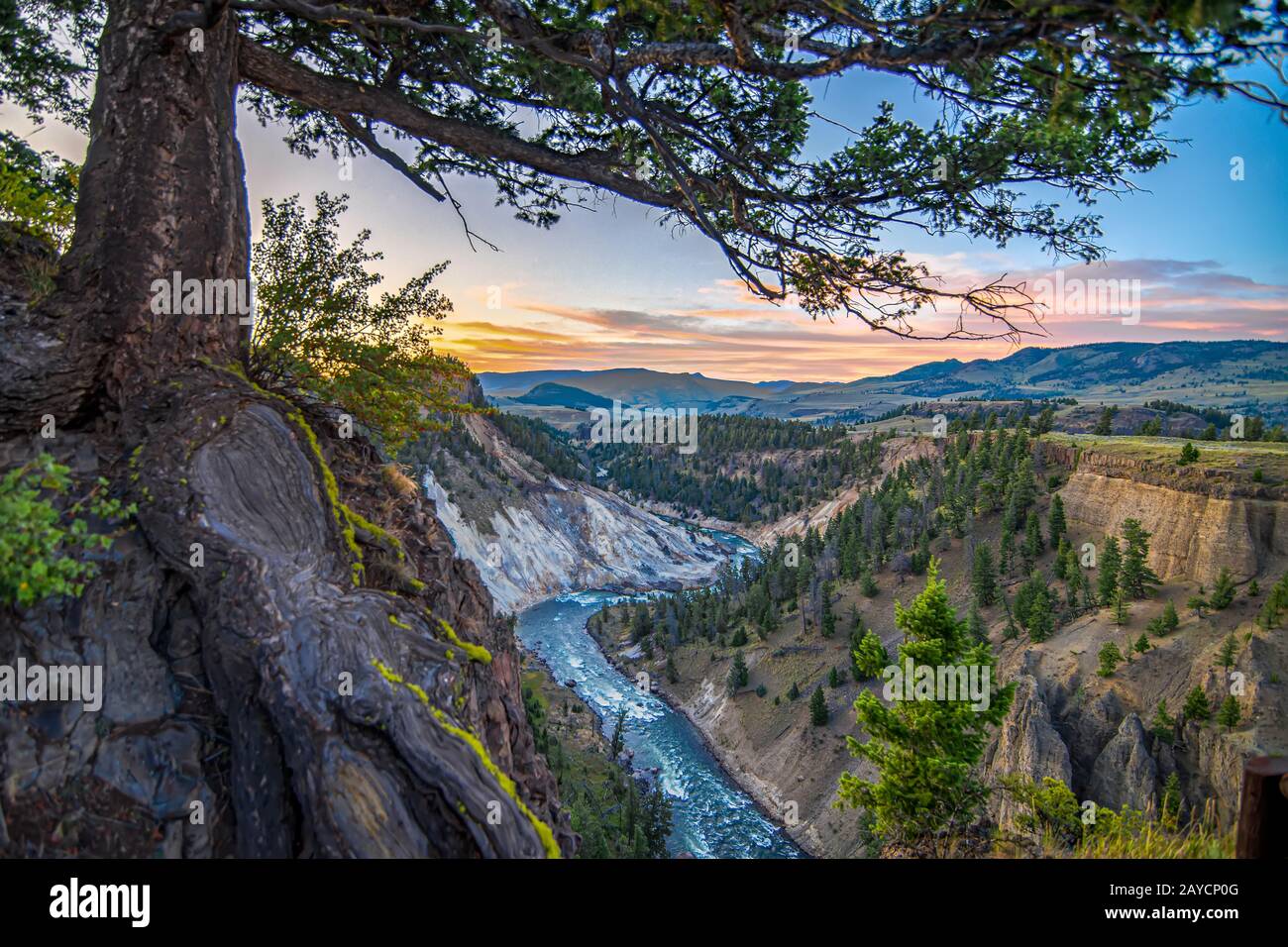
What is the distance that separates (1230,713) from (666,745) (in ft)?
132

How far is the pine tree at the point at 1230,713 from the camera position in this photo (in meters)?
31.5

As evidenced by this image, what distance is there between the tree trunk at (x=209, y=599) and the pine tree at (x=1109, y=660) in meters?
45.6

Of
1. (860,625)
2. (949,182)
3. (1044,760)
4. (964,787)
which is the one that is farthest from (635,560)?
(949,182)

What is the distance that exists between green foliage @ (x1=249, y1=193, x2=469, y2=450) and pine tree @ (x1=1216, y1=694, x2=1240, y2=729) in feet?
134

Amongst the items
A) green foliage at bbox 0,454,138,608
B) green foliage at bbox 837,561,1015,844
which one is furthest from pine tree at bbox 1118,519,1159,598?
green foliage at bbox 0,454,138,608

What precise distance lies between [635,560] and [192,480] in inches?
→ 4049

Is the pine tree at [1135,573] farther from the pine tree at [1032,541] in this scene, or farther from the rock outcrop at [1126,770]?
the rock outcrop at [1126,770]

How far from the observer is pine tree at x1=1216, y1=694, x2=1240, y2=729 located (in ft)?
103

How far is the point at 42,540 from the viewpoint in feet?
14.0

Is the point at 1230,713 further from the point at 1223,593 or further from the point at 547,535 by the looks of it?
the point at 547,535

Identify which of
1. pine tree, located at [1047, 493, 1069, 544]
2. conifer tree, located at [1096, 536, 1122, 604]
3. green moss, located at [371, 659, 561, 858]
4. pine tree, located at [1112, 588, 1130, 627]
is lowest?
pine tree, located at [1112, 588, 1130, 627]

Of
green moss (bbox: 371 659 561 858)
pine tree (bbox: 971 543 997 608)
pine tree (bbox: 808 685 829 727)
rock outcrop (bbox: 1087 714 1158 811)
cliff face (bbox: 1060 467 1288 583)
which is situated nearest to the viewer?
green moss (bbox: 371 659 561 858)

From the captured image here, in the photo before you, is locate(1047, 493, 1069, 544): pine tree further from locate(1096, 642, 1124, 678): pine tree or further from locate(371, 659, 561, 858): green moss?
locate(371, 659, 561, 858): green moss

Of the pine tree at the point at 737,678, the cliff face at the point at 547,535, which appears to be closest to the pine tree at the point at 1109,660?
the pine tree at the point at 737,678
